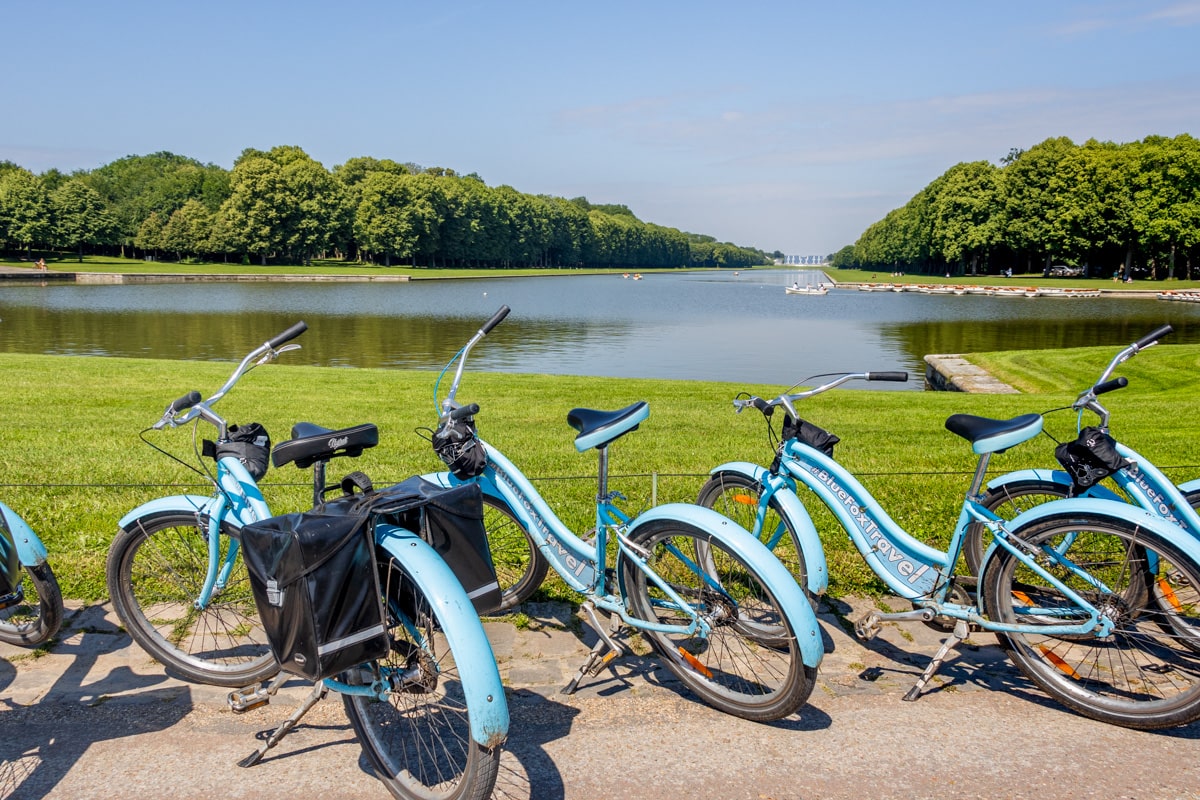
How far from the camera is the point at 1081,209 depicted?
75.4 meters

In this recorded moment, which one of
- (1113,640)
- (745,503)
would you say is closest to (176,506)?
(745,503)

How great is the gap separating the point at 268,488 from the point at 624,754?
4426mm

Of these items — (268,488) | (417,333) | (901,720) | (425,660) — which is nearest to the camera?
(425,660)

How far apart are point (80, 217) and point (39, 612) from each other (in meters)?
96.6

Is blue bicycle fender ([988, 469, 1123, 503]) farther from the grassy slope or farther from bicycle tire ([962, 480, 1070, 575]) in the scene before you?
the grassy slope

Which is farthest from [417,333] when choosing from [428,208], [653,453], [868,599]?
[428,208]

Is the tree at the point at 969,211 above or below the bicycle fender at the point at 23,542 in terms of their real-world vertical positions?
above

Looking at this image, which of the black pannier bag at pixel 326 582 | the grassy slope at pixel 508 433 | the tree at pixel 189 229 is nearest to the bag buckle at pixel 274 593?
the black pannier bag at pixel 326 582

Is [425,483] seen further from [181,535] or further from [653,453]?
[653,453]

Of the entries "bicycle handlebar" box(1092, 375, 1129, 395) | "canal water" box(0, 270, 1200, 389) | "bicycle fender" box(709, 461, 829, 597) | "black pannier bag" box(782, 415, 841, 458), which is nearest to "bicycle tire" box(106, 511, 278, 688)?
"bicycle fender" box(709, 461, 829, 597)

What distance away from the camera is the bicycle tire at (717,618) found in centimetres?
359

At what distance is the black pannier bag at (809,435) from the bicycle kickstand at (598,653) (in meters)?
1.20

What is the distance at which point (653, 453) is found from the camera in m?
8.81

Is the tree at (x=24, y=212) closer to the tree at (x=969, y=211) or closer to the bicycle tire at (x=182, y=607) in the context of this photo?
the tree at (x=969, y=211)
